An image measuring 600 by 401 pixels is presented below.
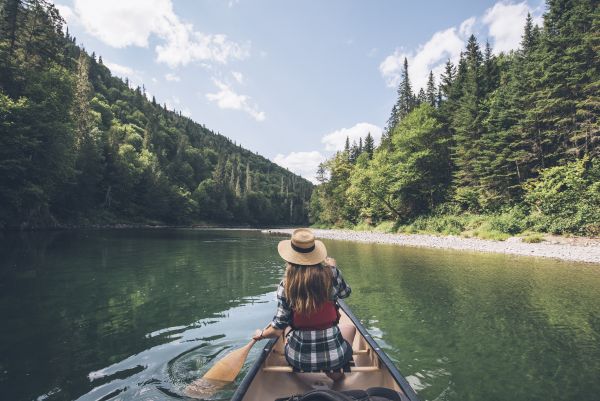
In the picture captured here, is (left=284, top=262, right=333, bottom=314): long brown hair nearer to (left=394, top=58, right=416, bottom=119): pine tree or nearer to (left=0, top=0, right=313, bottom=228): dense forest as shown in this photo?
(left=0, top=0, right=313, bottom=228): dense forest

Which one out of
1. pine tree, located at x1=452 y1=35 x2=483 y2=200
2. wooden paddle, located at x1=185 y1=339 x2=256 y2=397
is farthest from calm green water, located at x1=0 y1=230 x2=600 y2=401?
pine tree, located at x1=452 y1=35 x2=483 y2=200

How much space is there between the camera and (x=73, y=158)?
115 ft

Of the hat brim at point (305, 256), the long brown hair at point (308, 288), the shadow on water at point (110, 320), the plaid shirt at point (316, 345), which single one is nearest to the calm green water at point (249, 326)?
the shadow on water at point (110, 320)

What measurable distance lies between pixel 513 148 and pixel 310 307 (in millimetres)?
36003

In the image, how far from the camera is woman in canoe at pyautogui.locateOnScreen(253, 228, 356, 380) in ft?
11.6

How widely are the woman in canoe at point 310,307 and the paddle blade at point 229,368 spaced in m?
1.40

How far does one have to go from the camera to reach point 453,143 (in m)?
42.9

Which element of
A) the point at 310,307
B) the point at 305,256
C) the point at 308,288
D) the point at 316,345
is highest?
the point at 305,256

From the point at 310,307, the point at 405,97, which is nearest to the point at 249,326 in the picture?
the point at 310,307

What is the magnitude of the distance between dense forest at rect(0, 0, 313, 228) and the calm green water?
57.0 feet

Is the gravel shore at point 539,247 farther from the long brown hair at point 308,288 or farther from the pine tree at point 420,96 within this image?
the pine tree at point 420,96

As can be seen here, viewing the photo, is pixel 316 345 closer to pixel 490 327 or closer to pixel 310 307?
pixel 310 307

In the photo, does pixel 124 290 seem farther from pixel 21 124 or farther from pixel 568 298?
pixel 21 124

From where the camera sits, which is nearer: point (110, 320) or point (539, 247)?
point (110, 320)
